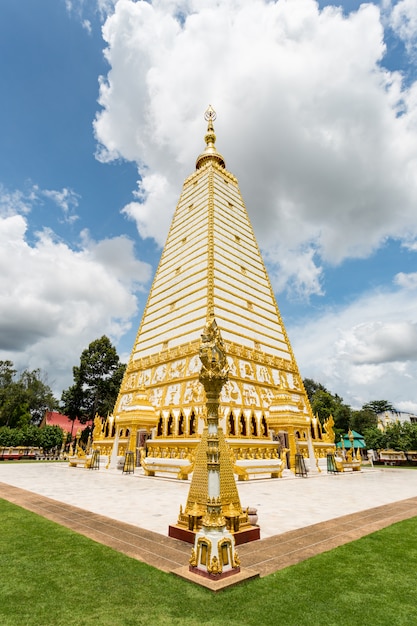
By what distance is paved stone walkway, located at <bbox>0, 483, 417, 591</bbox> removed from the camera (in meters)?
4.48

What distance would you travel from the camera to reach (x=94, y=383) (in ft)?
130

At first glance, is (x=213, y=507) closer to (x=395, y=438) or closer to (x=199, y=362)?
(x=199, y=362)

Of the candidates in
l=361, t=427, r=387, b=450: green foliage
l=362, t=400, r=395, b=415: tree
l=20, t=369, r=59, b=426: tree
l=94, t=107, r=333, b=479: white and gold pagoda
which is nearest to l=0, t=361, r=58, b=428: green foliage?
l=20, t=369, r=59, b=426: tree

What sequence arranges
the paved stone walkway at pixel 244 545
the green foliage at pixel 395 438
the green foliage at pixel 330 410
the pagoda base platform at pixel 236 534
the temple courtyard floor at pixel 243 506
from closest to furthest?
the paved stone walkway at pixel 244 545 → the temple courtyard floor at pixel 243 506 → the pagoda base platform at pixel 236 534 → the green foliage at pixel 395 438 → the green foliage at pixel 330 410

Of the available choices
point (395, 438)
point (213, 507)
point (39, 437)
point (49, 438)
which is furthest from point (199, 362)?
point (39, 437)

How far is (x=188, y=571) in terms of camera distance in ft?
13.7

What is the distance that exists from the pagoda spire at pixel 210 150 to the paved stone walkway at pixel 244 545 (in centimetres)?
3500

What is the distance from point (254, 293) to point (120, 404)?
13.3 m

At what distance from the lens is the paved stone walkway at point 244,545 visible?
448cm

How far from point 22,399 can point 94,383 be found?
14.6 meters

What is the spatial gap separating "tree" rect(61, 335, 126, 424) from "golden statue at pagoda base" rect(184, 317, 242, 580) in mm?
35489

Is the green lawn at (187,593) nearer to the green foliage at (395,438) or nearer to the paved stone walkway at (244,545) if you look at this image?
the paved stone walkway at (244,545)

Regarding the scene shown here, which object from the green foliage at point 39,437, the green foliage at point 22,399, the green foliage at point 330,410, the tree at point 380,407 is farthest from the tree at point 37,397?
the tree at point 380,407

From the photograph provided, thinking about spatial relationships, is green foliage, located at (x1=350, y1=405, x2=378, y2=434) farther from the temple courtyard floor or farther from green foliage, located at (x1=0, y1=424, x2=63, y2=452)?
the temple courtyard floor
